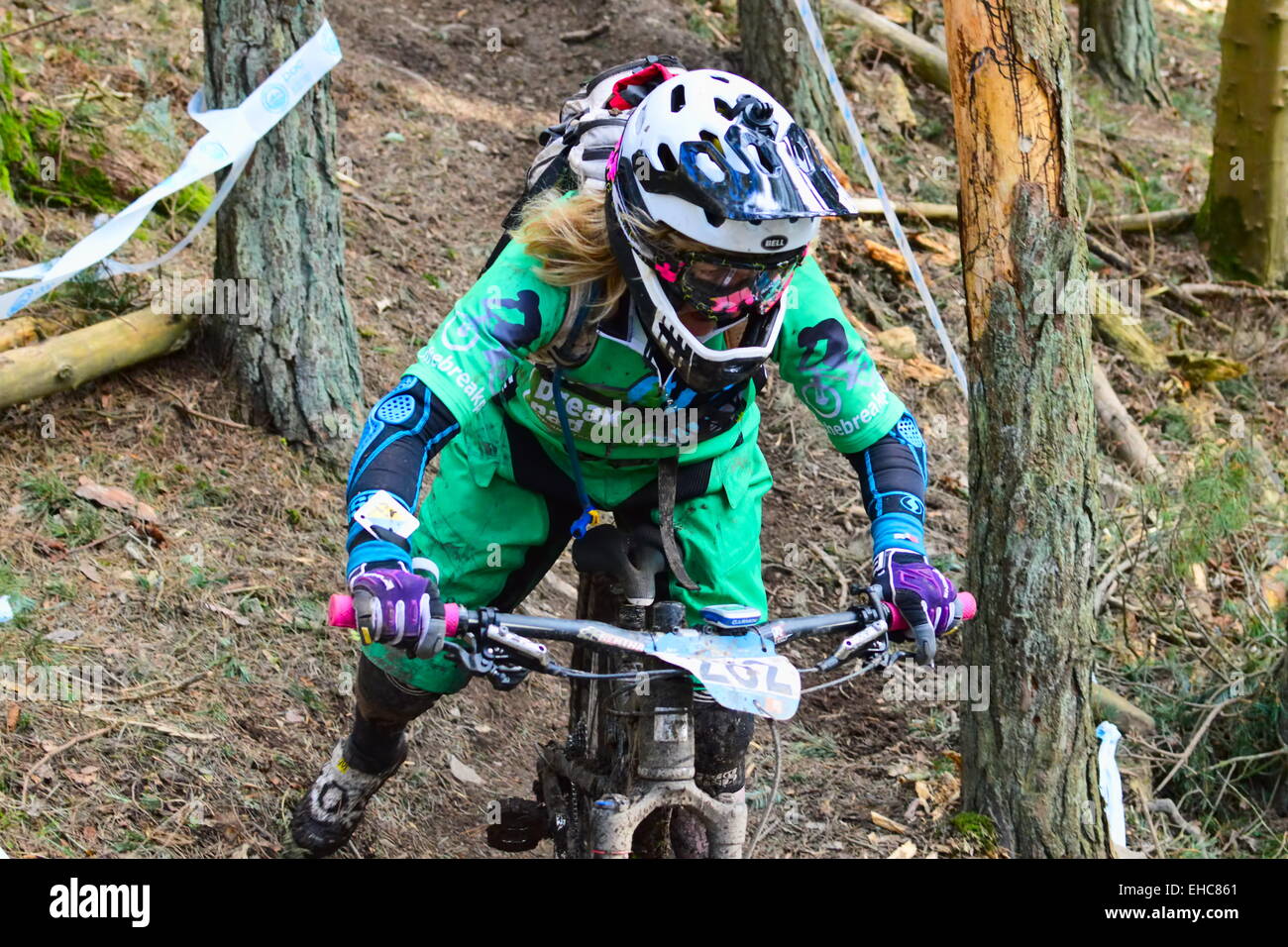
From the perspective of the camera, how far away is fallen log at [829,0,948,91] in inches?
424

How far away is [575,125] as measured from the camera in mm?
3852

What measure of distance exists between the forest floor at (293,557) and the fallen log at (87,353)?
125 millimetres

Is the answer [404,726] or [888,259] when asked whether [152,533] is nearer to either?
[404,726]

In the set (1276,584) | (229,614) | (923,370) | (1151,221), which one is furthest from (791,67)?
(229,614)

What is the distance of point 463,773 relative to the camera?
5.17 metres

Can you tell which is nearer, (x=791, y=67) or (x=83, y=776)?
(x=83, y=776)

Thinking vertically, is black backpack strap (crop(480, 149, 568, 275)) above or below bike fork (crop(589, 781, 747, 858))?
above

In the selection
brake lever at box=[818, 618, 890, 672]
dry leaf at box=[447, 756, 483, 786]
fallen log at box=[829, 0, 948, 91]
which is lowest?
dry leaf at box=[447, 756, 483, 786]

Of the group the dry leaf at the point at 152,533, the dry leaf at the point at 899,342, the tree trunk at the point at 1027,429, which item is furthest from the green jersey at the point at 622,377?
the dry leaf at the point at 899,342

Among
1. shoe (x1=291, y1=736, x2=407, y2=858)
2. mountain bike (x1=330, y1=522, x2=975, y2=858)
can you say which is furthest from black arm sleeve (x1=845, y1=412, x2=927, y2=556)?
shoe (x1=291, y1=736, x2=407, y2=858)

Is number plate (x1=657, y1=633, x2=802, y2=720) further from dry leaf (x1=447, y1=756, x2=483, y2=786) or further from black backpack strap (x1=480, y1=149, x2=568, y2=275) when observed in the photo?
dry leaf (x1=447, y1=756, x2=483, y2=786)

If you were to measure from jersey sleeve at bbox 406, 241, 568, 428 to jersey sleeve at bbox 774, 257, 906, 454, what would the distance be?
0.67m

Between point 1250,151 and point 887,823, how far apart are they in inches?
271
